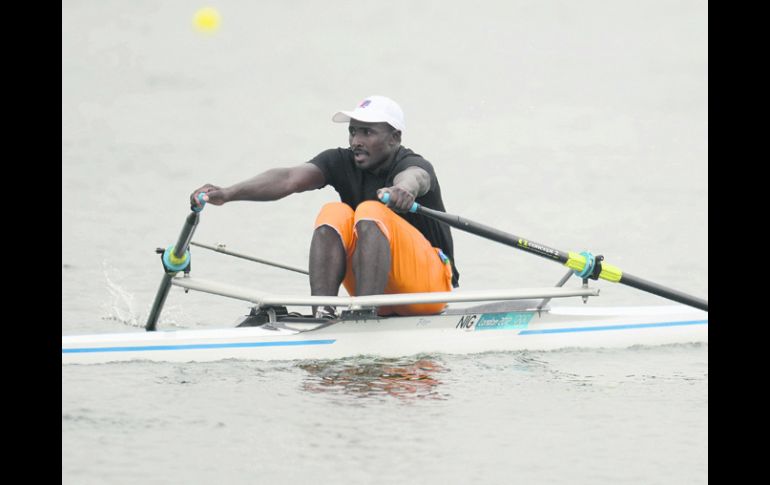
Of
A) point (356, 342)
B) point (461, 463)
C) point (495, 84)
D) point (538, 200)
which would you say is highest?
point (495, 84)

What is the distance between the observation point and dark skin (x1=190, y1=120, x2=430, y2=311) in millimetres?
5172

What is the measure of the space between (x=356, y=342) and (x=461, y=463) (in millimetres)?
1433

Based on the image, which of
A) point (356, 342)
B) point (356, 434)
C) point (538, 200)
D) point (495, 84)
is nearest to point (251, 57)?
point (495, 84)

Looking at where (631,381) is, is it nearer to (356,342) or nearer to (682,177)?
(356,342)

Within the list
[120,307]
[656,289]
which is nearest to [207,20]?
[120,307]

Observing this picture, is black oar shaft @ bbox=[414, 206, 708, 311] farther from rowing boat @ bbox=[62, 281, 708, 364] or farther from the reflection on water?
the reflection on water

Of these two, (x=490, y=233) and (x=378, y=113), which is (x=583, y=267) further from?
(x=378, y=113)

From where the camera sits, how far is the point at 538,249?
5477mm

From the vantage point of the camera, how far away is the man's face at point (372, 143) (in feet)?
18.1

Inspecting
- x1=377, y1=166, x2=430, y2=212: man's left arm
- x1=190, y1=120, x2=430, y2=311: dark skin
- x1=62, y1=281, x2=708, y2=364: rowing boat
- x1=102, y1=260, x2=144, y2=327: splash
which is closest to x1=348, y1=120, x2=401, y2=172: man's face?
x1=190, y1=120, x2=430, y2=311: dark skin

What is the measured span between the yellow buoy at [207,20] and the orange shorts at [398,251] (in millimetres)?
10241

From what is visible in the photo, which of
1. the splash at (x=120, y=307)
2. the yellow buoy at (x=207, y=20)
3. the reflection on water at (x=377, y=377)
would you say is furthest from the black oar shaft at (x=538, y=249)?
the yellow buoy at (x=207, y=20)

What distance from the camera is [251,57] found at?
14.3 m

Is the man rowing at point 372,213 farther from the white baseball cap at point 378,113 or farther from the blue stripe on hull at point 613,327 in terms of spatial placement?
the blue stripe on hull at point 613,327
